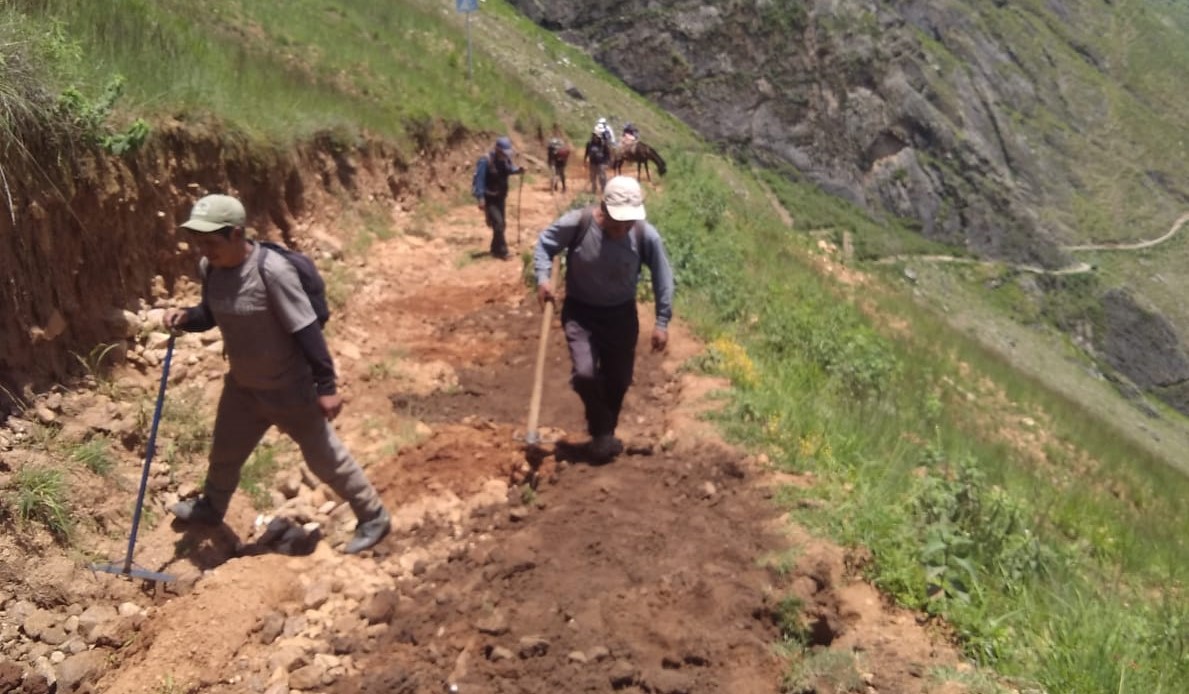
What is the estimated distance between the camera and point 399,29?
19828 millimetres

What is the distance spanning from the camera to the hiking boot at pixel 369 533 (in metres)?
4.78

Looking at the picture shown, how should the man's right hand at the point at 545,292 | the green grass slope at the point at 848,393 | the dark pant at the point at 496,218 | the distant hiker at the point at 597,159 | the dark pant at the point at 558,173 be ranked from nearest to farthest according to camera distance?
1. the green grass slope at the point at 848,393
2. the man's right hand at the point at 545,292
3. the dark pant at the point at 496,218
4. the dark pant at the point at 558,173
5. the distant hiker at the point at 597,159

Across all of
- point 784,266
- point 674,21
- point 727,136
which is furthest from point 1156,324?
point 784,266

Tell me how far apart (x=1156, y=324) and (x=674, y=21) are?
4255 centimetres

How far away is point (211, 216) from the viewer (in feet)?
12.7

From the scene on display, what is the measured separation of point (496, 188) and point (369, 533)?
270 inches

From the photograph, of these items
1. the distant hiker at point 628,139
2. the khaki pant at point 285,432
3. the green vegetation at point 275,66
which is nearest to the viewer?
the khaki pant at point 285,432

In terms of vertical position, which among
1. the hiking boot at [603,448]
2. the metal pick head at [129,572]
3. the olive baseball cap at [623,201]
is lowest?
the metal pick head at [129,572]

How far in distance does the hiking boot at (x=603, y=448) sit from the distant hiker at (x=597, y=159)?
34.6 feet

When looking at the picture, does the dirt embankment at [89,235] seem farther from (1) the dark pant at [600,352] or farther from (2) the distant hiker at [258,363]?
(1) the dark pant at [600,352]

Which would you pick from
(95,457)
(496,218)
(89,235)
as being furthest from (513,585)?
(496,218)

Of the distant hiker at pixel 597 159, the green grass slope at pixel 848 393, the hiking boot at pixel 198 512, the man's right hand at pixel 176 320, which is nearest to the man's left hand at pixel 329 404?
the man's right hand at pixel 176 320

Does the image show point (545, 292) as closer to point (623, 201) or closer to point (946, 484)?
point (623, 201)

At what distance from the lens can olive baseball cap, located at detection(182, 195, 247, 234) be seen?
385 cm
